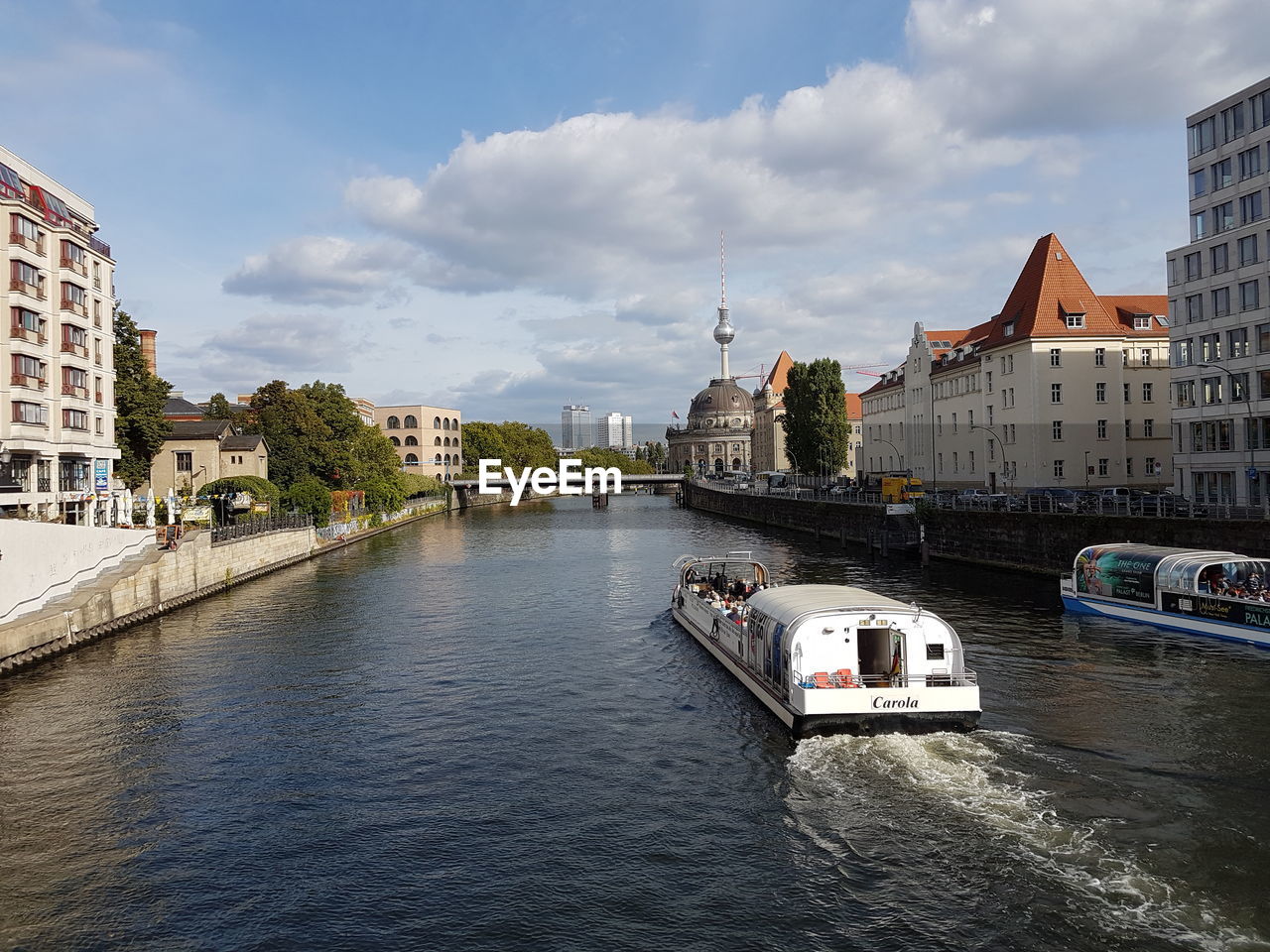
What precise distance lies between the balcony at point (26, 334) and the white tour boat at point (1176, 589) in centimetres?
6324

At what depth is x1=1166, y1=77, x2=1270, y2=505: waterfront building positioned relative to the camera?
60.2 metres

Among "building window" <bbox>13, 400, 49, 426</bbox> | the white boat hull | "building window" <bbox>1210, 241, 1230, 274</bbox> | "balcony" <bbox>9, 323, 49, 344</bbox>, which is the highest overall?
"building window" <bbox>1210, 241, 1230, 274</bbox>

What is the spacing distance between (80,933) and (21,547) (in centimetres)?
2456

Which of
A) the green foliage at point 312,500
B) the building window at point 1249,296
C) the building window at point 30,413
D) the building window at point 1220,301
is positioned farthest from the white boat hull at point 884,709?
the green foliage at point 312,500

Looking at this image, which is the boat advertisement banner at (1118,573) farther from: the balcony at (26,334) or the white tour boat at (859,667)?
the balcony at (26,334)

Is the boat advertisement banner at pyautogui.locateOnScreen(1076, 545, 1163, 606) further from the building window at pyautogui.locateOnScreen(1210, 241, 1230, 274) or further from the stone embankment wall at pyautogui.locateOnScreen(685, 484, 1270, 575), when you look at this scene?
the building window at pyautogui.locateOnScreen(1210, 241, 1230, 274)

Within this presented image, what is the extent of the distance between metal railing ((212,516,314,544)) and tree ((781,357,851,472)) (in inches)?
2481

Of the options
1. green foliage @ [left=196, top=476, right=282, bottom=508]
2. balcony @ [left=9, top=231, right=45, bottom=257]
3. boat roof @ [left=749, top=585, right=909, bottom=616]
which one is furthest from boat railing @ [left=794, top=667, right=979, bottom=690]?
green foliage @ [left=196, top=476, right=282, bottom=508]

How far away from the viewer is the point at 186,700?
1241 inches

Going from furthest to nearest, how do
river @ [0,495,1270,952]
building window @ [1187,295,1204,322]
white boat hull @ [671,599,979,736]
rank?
1. building window @ [1187,295,1204,322]
2. white boat hull @ [671,599,979,736]
3. river @ [0,495,1270,952]

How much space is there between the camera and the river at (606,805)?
16391mm

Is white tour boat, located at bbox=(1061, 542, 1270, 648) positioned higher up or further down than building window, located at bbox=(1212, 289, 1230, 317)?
further down

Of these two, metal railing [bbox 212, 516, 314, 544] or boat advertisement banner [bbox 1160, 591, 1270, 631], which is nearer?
boat advertisement banner [bbox 1160, 591, 1270, 631]

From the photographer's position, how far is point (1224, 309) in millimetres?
63781
